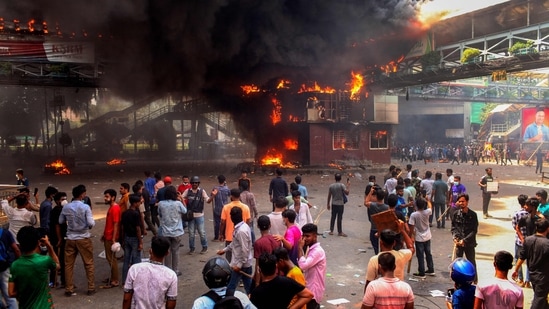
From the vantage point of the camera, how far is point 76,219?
5.75 metres

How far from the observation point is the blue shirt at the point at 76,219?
5742 mm

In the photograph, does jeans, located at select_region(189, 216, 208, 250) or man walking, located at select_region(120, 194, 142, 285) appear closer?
man walking, located at select_region(120, 194, 142, 285)

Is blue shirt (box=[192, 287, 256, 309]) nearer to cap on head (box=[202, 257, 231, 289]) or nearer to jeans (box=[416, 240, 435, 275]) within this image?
cap on head (box=[202, 257, 231, 289])

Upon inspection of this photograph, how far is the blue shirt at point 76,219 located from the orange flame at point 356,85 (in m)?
22.4

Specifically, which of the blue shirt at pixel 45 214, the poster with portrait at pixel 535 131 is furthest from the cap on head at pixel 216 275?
the poster with portrait at pixel 535 131

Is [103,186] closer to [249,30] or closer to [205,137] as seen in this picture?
[249,30]

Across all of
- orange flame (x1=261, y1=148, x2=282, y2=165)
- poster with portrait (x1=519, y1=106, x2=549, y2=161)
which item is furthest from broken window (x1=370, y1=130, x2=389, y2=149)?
poster with portrait (x1=519, y1=106, x2=549, y2=161)

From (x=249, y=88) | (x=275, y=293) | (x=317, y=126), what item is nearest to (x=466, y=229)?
(x=275, y=293)

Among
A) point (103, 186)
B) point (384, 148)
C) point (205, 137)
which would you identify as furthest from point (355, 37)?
point (205, 137)

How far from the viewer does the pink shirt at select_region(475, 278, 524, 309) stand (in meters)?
3.24

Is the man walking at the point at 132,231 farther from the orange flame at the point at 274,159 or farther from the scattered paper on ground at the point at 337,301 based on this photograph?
the orange flame at the point at 274,159

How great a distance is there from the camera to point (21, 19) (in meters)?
17.2

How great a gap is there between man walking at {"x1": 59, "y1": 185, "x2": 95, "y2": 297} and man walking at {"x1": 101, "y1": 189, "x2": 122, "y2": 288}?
0.31 meters

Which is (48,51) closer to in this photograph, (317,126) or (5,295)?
(317,126)
